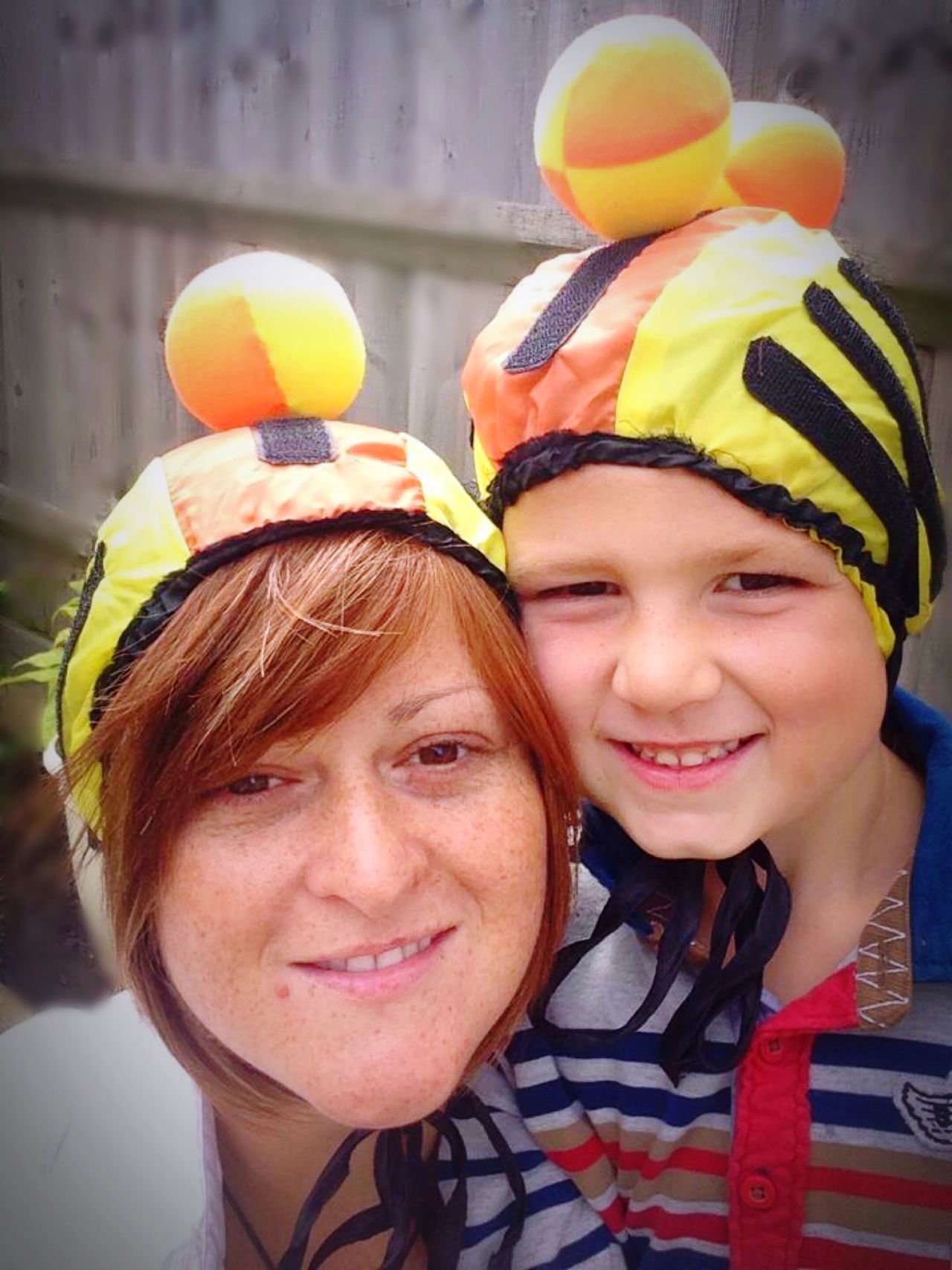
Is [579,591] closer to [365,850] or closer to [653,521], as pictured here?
[653,521]

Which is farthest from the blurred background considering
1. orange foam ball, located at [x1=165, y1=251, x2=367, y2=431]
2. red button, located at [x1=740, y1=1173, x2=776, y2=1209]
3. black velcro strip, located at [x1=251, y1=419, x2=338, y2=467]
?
red button, located at [x1=740, y1=1173, x2=776, y2=1209]

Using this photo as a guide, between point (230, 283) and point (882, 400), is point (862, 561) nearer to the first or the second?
point (882, 400)

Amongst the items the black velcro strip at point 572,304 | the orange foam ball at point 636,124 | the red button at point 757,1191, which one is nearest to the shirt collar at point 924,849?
the red button at point 757,1191

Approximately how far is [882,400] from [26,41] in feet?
2.54

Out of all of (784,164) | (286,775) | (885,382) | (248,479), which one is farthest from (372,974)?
(784,164)

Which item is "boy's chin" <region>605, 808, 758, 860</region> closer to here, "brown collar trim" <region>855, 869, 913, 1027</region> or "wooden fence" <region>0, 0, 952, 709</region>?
"brown collar trim" <region>855, 869, 913, 1027</region>

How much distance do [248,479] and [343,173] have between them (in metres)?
0.47

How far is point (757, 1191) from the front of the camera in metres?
1.00

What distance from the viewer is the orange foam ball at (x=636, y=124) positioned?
A: 85 cm

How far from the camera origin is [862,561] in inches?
36.1

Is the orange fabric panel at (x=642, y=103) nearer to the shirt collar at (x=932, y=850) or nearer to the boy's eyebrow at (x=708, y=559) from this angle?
the boy's eyebrow at (x=708, y=559)

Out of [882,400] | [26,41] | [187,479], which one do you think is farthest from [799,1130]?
[26,41]

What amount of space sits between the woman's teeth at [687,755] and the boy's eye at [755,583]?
0.12 metres

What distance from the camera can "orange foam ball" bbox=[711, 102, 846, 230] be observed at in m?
0.99
